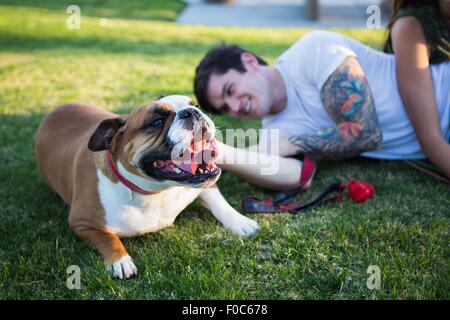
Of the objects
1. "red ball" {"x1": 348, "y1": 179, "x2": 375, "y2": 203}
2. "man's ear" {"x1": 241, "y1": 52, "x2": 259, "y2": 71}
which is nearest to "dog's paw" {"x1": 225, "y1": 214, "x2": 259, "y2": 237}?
"red ball" {"x1": 348, "y1": 179, "x2": 375, "y2": 203}

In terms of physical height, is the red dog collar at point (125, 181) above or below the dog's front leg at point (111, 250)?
above

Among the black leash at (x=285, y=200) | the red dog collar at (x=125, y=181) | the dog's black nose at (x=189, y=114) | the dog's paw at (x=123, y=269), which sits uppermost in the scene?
the dog's black nose at (x=189, y=114)

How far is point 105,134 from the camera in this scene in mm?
2512

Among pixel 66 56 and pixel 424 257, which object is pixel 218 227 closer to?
pixel 424 257

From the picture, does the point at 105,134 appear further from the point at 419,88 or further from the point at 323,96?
the point at 419,88

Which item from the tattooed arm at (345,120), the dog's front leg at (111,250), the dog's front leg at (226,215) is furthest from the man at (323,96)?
the dog's front leg at (111,250)

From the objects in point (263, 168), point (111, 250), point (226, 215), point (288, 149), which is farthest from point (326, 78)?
point (111, 250)

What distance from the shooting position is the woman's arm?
10.6ft

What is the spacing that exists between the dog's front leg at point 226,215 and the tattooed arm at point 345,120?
2.52 ft

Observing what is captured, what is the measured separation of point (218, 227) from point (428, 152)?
1.58 meters

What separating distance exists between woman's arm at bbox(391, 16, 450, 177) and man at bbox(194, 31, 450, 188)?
0.74 ft

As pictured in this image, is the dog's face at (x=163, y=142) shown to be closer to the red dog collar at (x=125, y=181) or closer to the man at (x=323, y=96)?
the red dog collar at (x=125, y=181)

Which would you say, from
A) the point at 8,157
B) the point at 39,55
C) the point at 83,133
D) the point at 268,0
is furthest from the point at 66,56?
the point at 268,0

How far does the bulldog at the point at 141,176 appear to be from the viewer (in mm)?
2416
